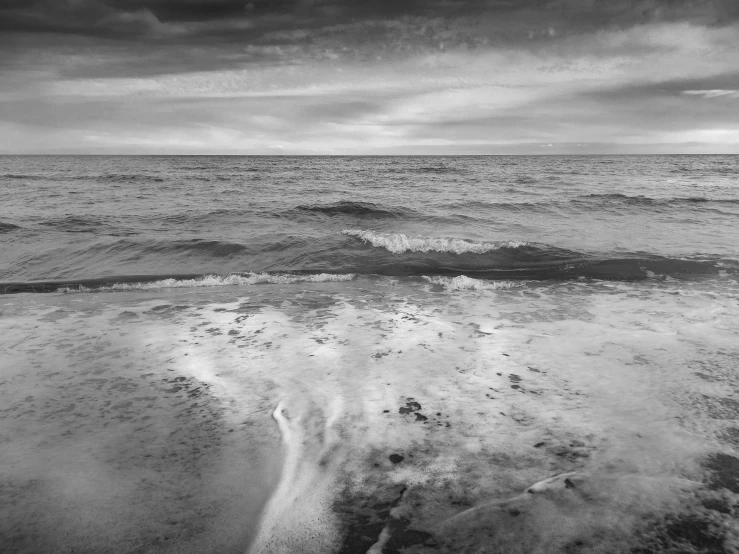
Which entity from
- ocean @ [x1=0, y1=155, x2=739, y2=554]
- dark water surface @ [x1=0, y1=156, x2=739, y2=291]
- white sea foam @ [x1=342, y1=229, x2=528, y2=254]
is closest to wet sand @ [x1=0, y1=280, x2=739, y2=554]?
ocean @ [x1=0, y1=155, x2=739, y2=554]

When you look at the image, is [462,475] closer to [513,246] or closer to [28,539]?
[28,539]

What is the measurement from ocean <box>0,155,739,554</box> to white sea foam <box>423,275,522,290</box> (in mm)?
43

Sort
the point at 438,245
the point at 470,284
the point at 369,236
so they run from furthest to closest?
the point at 369,236, the point at 438,245, the point at 470,284

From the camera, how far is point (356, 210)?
18.7 m

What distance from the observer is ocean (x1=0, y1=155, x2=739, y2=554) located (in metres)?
2.47

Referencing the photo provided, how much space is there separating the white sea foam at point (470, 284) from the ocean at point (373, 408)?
0.04 meters

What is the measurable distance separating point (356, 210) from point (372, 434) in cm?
1580

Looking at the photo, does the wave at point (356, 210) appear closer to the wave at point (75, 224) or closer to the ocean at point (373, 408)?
the wave at point (75, 224)

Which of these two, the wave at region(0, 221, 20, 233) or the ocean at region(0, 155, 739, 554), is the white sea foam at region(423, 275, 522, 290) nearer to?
the ocean at region(0, 155, 739, 554)

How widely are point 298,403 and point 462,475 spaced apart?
157cm

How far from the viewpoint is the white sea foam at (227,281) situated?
322 inches

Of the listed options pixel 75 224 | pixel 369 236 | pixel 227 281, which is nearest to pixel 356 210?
pixel 369 236

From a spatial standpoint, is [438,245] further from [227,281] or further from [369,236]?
[227,281]

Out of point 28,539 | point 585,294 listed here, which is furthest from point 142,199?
point 28,539
